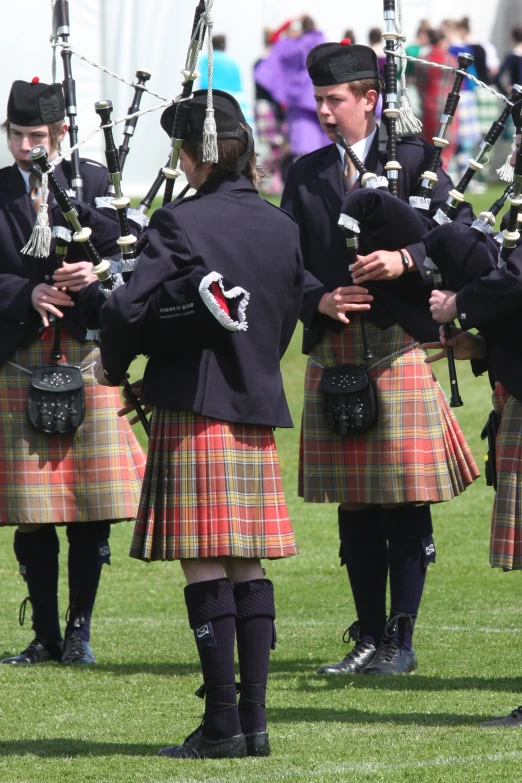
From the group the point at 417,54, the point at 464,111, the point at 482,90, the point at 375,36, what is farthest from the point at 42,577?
the point at 482,90

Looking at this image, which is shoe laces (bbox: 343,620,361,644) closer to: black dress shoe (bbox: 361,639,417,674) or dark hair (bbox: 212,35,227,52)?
black dress shoe (bbox: 361,639,417,674)

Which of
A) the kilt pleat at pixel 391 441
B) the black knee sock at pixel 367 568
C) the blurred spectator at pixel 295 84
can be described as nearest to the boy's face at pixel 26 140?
the kilt pleat at pixel 391 441

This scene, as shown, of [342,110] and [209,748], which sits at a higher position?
[342,110]

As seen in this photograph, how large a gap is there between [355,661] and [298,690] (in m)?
0.34

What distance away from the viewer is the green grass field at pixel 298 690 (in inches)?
141

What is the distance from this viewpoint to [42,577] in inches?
203

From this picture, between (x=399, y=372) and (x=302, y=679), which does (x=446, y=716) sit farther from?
(x=399, y=372)

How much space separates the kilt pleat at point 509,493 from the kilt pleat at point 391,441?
0.64m

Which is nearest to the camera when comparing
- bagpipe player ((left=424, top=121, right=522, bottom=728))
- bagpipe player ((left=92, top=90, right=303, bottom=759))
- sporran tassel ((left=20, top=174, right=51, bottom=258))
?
bagpipe player ((left=92, top=90, right=303, bottom=759))

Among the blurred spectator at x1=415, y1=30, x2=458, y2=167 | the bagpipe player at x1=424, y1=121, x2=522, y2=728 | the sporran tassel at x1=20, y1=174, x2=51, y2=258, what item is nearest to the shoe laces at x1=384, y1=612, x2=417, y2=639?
the bagpipe player at x1=424, y1=121, x2=522, y2=728

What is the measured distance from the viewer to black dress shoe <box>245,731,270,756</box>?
3670 mm

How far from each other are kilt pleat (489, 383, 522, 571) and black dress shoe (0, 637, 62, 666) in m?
1.71

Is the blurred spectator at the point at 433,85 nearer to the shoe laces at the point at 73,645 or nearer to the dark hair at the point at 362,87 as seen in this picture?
the dark hair at the point at 362,87

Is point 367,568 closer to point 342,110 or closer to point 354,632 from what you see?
point 354,632
